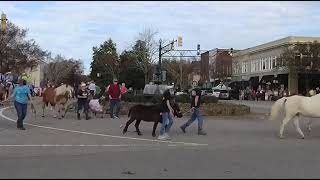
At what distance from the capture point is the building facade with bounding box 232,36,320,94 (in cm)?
8038

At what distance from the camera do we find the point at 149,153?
13375mm

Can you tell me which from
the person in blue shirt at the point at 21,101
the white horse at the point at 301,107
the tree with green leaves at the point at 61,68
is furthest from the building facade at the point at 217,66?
the person in blue shirt at the point at 21,101

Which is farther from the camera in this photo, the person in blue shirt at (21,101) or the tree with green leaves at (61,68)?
the tree with green leaves at (61,68)

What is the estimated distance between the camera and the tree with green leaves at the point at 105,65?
8038 centimetres

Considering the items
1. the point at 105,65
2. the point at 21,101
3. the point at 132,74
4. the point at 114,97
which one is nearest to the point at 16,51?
the point at 132,74

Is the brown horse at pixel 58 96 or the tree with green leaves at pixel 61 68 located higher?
the tree with green leaves at pixel 61 68

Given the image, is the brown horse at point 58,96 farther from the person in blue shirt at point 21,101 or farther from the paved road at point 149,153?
the person in blue shirt at point 21,101

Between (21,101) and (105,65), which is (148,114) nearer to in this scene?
(21,101)

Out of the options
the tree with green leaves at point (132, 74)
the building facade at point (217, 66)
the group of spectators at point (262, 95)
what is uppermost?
the building facade at point (217, 66)

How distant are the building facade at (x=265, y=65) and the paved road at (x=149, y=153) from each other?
181 feet

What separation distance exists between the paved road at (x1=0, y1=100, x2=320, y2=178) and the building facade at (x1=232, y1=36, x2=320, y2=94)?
5527 centimetres

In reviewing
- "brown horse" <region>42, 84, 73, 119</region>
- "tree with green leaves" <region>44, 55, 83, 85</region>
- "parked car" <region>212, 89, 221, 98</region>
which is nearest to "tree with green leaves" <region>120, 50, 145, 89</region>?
"parked car" <region>212, 89, 221, 98</region>

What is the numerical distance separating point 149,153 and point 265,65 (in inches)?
3104

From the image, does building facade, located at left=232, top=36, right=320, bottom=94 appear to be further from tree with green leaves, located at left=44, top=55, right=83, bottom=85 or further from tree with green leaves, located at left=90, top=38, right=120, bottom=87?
tree with green leaves, located at left=44, top=55, right=83, bottom=85
